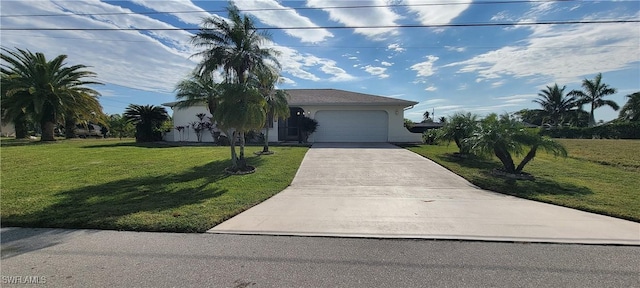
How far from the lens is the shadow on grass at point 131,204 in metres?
4.59

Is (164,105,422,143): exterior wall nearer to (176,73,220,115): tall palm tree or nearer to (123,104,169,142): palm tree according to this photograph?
(123,104,169,142): palm tree

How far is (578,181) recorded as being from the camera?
8320 mm

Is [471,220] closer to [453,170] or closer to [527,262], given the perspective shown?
[527,262]

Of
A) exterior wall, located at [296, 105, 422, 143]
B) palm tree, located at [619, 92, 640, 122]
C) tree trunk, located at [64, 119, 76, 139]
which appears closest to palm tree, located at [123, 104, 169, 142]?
tree trunk, located at [64, 119, 76, 139]

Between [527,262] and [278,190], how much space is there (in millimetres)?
5005

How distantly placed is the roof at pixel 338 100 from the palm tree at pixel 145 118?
965 millimetres

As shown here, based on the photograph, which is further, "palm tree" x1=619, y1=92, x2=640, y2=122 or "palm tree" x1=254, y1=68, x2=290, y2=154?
"palm tree" x1=619, y1=92, x2=640, y2=122

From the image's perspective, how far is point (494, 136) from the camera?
29.2 ft

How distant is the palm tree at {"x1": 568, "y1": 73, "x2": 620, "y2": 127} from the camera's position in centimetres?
3792

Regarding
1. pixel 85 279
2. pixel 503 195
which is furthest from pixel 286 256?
pixel 503 195

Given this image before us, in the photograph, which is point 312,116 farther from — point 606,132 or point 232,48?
point 606,132

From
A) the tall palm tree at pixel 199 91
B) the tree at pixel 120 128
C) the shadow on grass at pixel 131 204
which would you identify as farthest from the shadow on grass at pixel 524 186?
the tree at pixel 120 128

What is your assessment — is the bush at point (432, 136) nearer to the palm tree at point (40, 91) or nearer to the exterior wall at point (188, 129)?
the exterior wall at point (188, 129)

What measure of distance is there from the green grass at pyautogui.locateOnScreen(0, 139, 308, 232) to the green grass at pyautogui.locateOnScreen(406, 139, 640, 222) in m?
5.53
